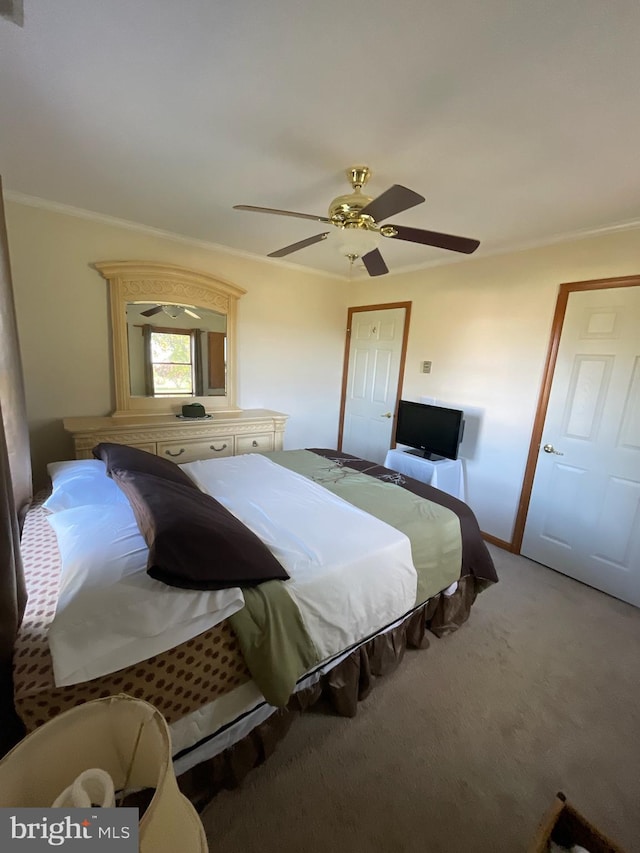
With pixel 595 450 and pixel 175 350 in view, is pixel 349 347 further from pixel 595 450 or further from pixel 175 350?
pixel 595 450

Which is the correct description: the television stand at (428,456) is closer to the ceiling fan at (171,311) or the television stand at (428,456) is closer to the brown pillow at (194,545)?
the brown pillow at (194,545)

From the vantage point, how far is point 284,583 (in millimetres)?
1313

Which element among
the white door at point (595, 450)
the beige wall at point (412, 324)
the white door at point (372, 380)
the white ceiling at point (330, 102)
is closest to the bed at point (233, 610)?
the white door at point (595, 450)

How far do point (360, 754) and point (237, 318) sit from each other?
3.35 meters

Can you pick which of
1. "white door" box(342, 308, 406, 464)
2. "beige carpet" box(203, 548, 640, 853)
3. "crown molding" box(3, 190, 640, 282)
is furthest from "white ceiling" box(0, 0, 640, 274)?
"beige carpet" box(203, 548, 640, 853)

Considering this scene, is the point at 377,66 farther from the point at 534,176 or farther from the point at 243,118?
the point at 534,176

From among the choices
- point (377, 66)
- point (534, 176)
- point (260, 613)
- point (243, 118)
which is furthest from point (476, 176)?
point (260, 613)

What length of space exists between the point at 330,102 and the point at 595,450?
2619 mm

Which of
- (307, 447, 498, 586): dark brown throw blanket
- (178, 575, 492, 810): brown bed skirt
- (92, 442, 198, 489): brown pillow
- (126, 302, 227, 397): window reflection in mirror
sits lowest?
(178, 575, 492, 810): brown bed skirt

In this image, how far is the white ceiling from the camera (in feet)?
3.41

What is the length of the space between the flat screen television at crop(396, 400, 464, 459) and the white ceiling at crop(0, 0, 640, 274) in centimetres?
153

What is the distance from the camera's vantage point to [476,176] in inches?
71.2

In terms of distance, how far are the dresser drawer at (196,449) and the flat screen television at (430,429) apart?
5.49 feet

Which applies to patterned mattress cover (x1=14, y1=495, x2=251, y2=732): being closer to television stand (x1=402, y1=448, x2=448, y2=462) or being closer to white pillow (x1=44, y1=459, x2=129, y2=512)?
white pillow (x1=44, y1=459, x2=129, y2=512)
